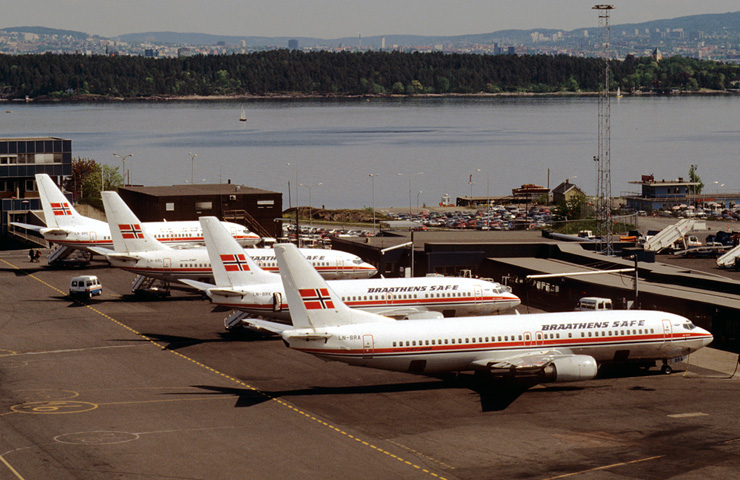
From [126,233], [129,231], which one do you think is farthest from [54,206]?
[129,231]

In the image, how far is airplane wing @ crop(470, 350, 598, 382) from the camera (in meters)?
57.2

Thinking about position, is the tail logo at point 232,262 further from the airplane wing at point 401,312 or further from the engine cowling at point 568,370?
the engine cowling at point 568,370

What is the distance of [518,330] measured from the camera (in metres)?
59.5

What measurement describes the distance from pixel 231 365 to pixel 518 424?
923 inches

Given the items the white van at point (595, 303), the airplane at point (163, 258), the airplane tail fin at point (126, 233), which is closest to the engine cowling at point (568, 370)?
the white van at point (595, 303)

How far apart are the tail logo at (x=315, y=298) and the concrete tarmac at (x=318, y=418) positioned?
559 cm

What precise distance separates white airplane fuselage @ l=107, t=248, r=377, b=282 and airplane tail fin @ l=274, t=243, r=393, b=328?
37453 mm

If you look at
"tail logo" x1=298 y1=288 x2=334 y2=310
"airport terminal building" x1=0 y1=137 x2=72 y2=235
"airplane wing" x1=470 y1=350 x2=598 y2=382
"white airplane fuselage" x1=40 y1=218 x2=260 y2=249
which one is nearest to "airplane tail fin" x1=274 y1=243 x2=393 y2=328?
"tail logo" x1=298 y1=288 x2=334 y2=310

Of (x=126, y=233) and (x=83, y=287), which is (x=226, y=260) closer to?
(x=126, y=233)

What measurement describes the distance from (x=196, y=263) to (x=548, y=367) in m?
48.1

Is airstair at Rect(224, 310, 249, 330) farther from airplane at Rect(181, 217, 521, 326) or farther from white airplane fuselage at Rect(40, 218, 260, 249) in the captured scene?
white airplane fuselage at Rect(40, 218, 260, 249)

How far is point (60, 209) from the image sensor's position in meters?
115

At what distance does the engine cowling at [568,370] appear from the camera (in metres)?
57.5

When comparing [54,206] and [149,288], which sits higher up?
[54,206]
